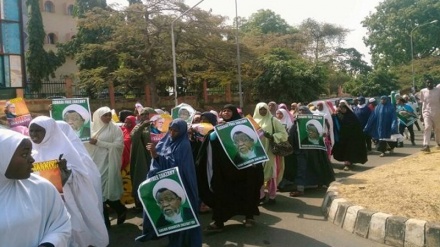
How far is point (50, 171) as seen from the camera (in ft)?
11.7

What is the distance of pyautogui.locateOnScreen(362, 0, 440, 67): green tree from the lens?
4720 cm

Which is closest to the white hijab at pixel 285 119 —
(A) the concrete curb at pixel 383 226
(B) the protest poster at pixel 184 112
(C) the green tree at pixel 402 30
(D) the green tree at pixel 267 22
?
(B) the protest poster at pixel 184 112

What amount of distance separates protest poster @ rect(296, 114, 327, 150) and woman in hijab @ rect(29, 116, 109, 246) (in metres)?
3.95

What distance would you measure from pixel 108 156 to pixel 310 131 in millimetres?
3241

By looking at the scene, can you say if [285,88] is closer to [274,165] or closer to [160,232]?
[274,165]

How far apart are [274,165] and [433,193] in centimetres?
221

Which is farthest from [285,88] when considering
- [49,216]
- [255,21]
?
[255,21]

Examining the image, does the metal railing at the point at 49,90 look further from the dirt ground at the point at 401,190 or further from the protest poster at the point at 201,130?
the dirt ground at the point at 401,190

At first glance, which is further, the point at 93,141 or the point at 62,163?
the point at 93,141

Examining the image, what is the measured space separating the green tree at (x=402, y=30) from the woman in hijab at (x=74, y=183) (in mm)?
46789

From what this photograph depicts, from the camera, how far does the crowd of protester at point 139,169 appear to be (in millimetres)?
2271

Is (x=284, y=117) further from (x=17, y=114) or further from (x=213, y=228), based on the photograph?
(x=17, y=114)

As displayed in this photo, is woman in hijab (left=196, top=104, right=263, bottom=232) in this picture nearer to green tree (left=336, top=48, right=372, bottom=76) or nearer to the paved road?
the paved road

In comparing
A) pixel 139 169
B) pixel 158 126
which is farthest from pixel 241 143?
pixel 139 169
